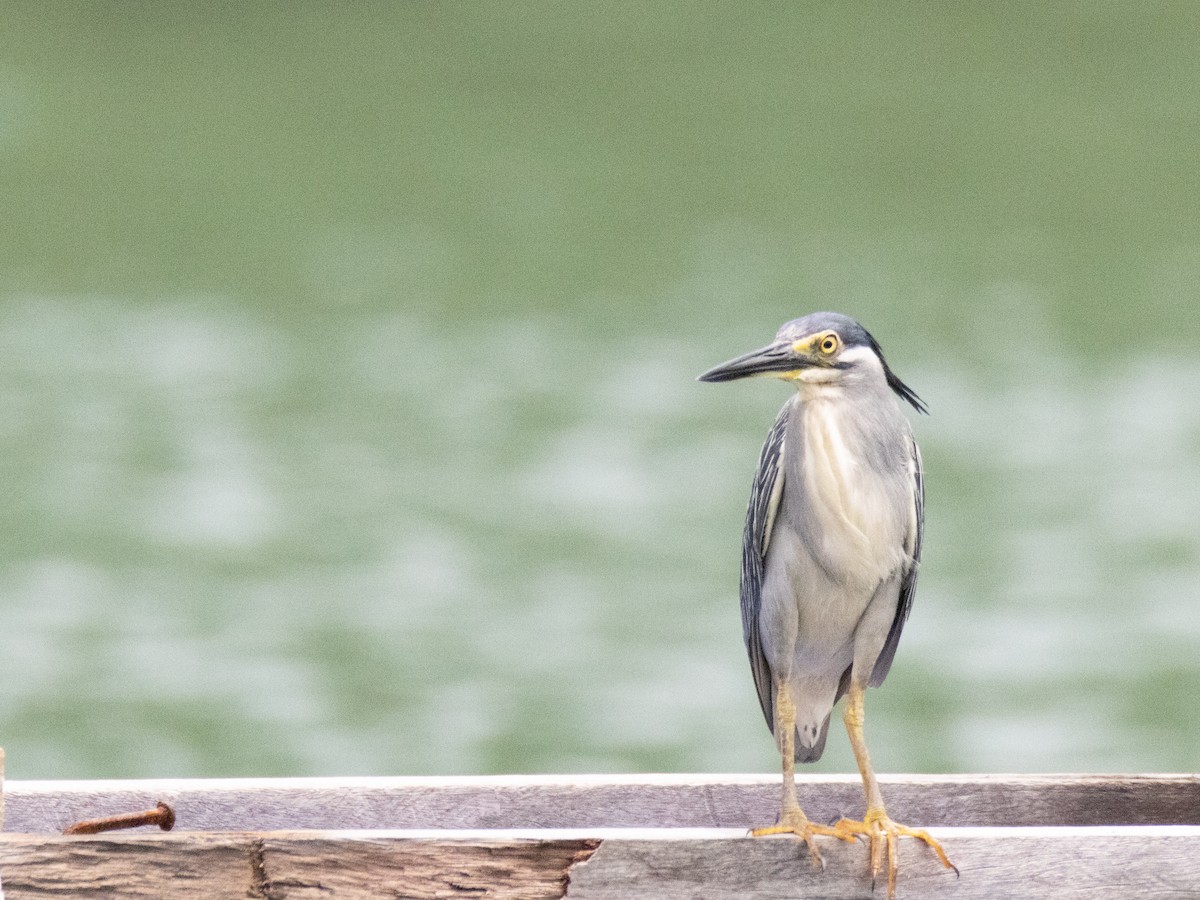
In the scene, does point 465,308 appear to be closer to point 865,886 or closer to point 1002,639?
point 1002,639

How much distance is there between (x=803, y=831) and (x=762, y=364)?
580 mm

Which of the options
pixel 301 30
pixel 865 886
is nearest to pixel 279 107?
pixel 301 30

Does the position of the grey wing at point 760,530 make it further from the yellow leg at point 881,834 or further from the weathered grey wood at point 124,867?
the weathered grey wood at point 124,867

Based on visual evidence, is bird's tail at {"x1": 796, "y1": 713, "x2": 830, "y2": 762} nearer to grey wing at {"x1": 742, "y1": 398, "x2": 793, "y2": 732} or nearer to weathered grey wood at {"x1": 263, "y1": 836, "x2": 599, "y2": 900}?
grey wing at {"x1": 742, "y1": 398, "x2": 793, "y2": 732}

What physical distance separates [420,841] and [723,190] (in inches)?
371

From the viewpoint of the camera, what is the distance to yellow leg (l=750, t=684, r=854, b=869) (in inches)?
87.1

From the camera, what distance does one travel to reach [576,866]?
2.09 m

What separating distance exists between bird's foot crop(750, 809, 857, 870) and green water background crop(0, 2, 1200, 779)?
3664mm

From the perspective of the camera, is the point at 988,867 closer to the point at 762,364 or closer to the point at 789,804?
the point at 789,804

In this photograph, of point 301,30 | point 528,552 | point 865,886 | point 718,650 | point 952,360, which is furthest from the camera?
point 301,30

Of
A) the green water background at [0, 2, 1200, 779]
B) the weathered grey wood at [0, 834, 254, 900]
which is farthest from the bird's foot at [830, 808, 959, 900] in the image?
the green water background at [0, 2, 1200, 779]

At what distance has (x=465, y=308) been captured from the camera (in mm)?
9555

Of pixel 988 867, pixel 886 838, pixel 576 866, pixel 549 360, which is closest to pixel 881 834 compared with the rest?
pixel 886 838

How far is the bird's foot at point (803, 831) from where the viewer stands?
2.20m
